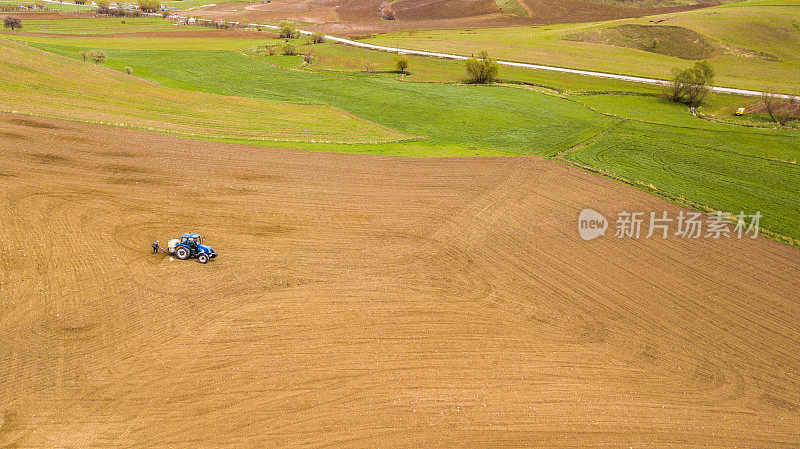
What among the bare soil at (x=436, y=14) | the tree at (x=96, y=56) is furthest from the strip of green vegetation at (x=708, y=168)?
the bare soil at (x=436, y=14)

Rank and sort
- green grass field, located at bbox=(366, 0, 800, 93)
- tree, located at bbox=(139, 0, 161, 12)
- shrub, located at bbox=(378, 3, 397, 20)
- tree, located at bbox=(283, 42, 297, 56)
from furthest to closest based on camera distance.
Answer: tree, located at bbox=(139, 0, 161, 12), shrub, located at bbox=(378, 3, 397, 20), tree, located at bbox=(283, 42, 297, 56), green grass field, located at bbox=(366, 0, 800, 93)

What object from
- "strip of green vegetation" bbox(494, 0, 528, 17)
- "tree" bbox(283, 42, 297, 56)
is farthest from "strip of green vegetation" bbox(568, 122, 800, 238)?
"strip of green vegetation" bbox(494, 0, 528, 17)

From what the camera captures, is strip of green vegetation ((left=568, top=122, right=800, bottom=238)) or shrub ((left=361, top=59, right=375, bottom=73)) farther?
shrub ((left=361, top=59, right=375, bottom=73))

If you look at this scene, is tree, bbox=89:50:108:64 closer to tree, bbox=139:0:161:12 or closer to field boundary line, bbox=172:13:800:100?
field boundary line, bbox=172:13:800:100

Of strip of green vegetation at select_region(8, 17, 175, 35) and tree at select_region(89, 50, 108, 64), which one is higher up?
strip of green vegetation at select_region(8, 17, 175, 35)

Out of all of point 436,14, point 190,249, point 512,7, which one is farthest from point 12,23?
point 512,7
